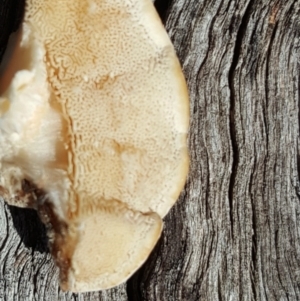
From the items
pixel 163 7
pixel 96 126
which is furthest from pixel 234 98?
pixel 96 126

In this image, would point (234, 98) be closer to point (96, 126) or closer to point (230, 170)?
point (230, 170)

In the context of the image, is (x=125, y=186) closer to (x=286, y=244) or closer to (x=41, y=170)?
(x=41, y=170)

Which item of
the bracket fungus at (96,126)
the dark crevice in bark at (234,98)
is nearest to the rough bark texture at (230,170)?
the dark crevice in bark at (234,98)

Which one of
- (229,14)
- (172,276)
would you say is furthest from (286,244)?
(229,14)

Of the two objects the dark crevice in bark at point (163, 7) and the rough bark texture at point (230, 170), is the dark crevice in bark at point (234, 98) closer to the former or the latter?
the rough bark texture at point (230, 170)

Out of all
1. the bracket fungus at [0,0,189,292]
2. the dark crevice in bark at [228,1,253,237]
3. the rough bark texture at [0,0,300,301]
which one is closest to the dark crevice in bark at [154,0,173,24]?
the rough bark texture at [0,0,300,301]

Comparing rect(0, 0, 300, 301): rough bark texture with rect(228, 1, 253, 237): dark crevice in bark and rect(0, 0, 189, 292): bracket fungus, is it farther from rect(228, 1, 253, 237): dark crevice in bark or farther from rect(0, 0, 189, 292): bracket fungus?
rect(0, 0, 189, 292): bracket fungus
